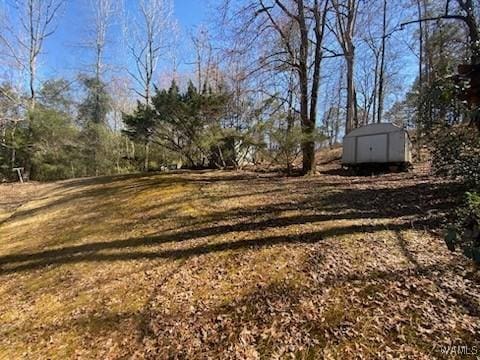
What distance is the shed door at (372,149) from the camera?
10.2 meters

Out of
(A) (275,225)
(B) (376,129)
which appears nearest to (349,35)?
(B) (376,129)

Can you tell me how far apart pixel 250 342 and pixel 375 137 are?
9775 mm

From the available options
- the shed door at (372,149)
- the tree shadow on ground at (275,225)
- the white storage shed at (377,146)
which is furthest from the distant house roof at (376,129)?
the tree shadow on ground at (275,225)

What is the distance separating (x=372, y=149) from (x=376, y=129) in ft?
2.37

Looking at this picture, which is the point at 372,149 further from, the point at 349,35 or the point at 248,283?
the point at 248,283

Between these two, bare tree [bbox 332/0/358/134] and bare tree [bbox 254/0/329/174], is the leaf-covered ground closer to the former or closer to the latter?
bare tree [bbox 254/0/329/174]

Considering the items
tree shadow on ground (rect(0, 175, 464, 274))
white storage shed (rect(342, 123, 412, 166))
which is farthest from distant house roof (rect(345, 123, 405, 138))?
tree shadow on ground (rect(0, 175, 464, 274))

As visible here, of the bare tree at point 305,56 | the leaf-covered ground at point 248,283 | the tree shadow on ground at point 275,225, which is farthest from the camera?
the bare tree at point 305,56

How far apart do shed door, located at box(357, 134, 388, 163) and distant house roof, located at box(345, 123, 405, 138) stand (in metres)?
0.17

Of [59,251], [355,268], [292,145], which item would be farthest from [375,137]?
[59,251]

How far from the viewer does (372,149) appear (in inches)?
416

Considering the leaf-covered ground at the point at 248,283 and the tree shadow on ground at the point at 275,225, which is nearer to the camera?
the leaf-covered ground at the point at 248,283

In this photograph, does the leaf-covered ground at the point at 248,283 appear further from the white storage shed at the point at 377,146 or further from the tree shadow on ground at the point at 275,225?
the white storage shed at the point at 377,146

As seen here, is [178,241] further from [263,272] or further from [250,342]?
[250,342]
